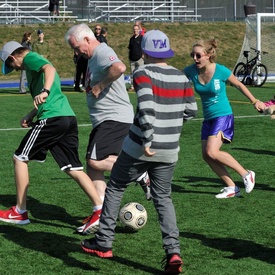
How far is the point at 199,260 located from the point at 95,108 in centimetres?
184

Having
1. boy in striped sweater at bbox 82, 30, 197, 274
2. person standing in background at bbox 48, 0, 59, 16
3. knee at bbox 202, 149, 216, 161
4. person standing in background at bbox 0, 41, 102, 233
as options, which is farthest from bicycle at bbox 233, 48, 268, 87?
boy in striped sweater at bbox 82, 30, 197, 274

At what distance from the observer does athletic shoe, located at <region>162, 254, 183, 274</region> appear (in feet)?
20.4

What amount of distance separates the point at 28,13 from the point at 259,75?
A: 17609 millimetres

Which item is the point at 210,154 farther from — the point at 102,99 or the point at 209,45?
the point at 102,99

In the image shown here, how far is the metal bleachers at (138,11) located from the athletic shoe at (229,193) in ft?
108

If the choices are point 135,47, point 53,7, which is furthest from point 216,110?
point 53,7

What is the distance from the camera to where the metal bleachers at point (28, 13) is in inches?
1578

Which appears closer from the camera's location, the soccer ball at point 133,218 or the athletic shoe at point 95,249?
the athletic shoe at point 95,249

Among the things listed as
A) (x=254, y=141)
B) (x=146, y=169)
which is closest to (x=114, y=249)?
(x=146, y=169)

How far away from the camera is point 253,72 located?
86.9 ft

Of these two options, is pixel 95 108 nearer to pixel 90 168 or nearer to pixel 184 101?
pixel 90 168

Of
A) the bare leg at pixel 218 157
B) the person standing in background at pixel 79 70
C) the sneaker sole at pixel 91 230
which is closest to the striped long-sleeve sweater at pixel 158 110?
the sneaker sole at pixel 91 230

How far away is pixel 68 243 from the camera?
291 inches

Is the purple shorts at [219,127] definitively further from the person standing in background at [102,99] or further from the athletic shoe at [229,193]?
the person standing in background at [102,99]
